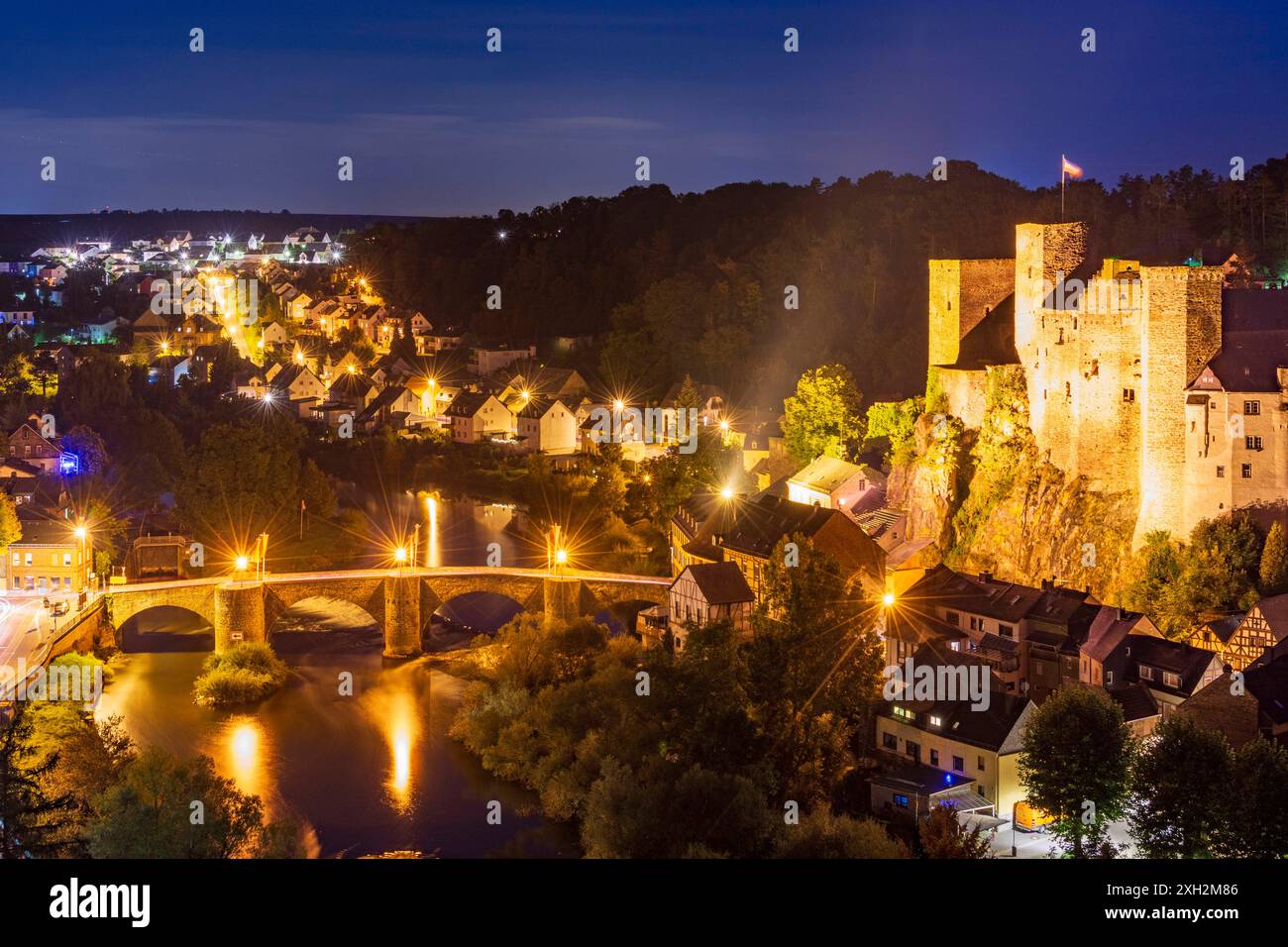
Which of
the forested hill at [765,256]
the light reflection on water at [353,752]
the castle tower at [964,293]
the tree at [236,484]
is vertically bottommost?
the light reflection on water at [353,752]

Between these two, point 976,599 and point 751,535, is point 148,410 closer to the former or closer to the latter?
point 751,535

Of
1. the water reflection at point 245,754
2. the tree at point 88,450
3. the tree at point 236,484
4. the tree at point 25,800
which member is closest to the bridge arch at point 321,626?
the water reflection at point 245,754

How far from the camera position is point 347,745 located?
19.9m

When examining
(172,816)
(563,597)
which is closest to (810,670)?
(563,597)

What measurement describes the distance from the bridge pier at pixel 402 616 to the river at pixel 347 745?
350mm

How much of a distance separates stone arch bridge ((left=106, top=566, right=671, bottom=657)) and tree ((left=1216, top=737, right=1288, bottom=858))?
1166 cm

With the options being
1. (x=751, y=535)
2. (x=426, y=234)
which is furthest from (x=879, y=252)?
(x=426, y=234)

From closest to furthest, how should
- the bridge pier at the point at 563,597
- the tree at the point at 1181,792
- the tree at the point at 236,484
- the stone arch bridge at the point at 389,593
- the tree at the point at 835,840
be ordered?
the tree at the point at 1181,792
the tree at the point at 835,840
the stone arch bridge at the point at 389,593
the bridge pier at the point at 563,597
the tree at the point at 236,484

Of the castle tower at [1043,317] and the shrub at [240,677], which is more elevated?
the castle tower at [1043,317]

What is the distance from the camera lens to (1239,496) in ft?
61.3

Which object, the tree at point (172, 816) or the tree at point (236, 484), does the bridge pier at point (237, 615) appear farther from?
the tree at point (172, 816)

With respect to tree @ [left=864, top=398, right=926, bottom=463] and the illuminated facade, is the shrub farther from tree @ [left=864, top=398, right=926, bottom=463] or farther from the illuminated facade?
the illuminated facade

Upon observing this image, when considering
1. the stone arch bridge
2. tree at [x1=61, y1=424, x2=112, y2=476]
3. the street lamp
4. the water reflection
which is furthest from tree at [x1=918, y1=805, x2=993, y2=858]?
tree at [x1=61, y1=424, x2=112, y2=476]

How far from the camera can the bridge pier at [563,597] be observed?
2422 cm
